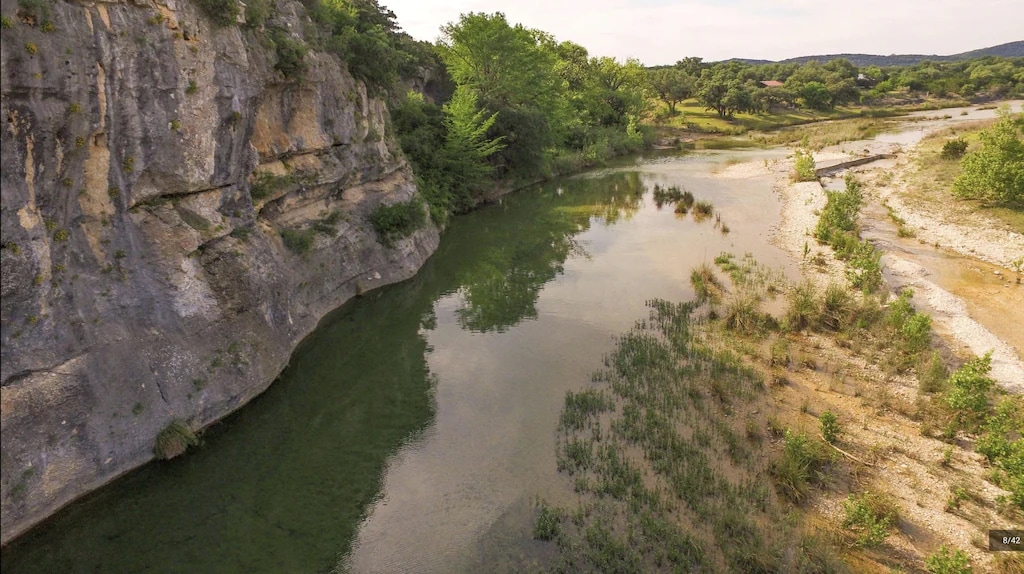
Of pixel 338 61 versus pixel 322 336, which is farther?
pixel 338 61

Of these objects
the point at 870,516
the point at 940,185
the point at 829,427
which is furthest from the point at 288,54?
the point at 940,185

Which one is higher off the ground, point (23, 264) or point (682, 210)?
point (23, 264)

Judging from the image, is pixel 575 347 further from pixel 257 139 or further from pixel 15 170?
pixel 15 170

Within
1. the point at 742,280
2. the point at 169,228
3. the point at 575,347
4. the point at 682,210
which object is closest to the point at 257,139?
the point at 169,228

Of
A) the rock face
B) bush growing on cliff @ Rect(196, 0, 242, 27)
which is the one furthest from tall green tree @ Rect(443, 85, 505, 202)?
bush growing on cliff @ Rect(196, 0, 242, 27)

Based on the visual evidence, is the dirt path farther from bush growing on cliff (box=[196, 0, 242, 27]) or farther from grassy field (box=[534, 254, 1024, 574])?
bush growing on cliff (box=[196, 0, 242, 27])

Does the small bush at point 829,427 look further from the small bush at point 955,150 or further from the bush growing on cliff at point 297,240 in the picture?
the small bush at point 955,150

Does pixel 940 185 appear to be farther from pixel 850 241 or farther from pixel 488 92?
pixel 488 92

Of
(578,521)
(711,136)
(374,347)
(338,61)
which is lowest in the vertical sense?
(578,521)
